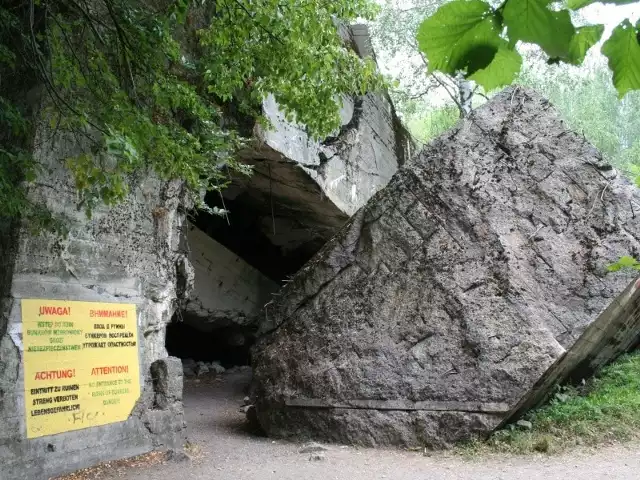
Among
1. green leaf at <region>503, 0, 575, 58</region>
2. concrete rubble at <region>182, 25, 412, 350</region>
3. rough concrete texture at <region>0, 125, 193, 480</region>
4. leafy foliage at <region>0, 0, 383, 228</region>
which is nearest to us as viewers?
green leaf at <region>503, 0, 575, 58</region>

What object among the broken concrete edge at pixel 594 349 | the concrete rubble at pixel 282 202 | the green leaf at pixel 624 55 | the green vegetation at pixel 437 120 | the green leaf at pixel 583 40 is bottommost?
the broken concrete edge at pixel 594 349

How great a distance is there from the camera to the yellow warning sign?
4379 millimetres

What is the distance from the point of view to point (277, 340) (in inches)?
245

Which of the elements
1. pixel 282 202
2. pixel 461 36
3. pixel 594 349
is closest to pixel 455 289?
pixel 594 349

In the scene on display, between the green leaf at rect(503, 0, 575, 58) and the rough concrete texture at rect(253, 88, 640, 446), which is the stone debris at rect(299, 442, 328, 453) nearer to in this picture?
the rough concrete texture at rect(253, 88, 640, 446)

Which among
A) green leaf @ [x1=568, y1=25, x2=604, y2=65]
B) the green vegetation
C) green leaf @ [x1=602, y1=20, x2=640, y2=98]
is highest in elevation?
the green vegetation

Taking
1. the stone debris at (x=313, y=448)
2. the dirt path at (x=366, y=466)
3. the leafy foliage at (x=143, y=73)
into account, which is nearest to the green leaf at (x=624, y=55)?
the leafy foliage at (x=143, y=73)

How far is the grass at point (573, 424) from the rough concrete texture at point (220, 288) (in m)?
5.71

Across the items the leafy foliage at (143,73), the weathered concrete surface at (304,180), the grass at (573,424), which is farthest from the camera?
the weathered concrete surface at (304,180)

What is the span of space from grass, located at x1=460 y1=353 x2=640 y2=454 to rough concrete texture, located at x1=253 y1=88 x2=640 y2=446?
0.21 meters

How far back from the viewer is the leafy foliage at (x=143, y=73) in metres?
4.07

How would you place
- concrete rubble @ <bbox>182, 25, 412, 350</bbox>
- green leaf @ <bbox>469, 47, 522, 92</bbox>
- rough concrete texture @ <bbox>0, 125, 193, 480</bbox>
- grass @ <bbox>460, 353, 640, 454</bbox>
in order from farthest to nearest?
concrete rubble @ <bbox>182, 25, 412, 350</bbox> → grass @ <bbox>460, 353, 640, 454</bbox> → rough concrete texture @ <bbox>0, 125, 193, 480</bbox> → green leaf @ <bbox>469, 47, 522, 92</bbox>

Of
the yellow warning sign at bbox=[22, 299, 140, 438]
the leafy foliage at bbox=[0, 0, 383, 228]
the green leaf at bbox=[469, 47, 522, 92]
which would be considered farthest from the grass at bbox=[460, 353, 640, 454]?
the green leaf at bbox=[469, 47, 522, 92]

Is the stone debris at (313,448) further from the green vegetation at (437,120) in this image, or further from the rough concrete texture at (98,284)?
the green vegetation at (437,120)
